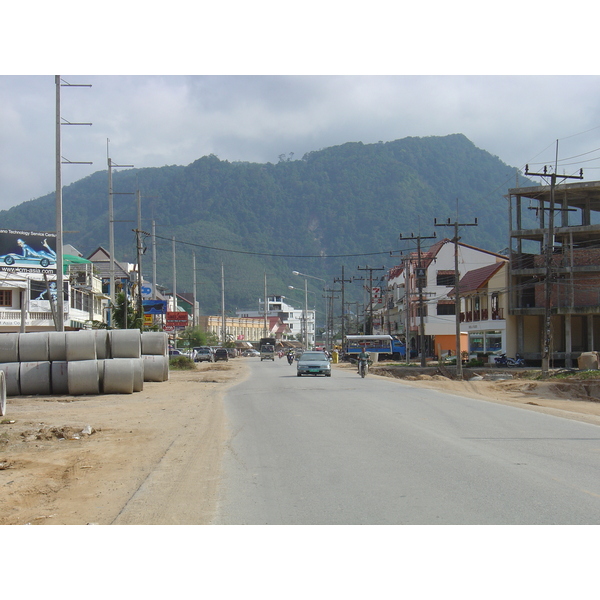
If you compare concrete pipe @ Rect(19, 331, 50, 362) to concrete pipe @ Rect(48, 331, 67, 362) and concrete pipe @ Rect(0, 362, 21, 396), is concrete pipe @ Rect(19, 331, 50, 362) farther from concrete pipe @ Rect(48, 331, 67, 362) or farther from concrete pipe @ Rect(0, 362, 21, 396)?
concrete pipe @ Rect(0, 362, 21, 396)

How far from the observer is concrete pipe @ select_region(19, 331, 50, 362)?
993 inches

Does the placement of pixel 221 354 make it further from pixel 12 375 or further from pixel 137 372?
pixel 12 375

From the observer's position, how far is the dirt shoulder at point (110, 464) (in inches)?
321

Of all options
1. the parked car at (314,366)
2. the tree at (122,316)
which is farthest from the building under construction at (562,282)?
the tree at (122,316)

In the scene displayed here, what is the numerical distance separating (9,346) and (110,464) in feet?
51.4

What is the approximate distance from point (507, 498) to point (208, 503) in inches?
139

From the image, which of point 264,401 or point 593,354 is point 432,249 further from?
point 264,401

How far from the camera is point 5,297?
187ft

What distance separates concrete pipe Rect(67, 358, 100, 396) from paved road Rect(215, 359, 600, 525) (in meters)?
8.86

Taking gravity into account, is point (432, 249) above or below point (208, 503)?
above

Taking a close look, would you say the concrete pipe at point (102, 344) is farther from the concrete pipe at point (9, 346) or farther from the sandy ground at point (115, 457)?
the concrete pipe at point (9, 346)

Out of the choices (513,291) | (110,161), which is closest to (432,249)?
(513,291)

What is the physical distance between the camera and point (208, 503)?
831cm

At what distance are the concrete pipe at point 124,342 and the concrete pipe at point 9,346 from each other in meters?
3.34
